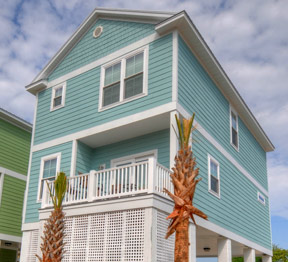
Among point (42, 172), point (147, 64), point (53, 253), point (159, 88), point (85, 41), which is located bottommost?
point (53, 253)

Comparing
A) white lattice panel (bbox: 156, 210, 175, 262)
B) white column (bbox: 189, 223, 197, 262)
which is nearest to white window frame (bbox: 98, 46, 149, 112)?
white lattice panel (bbox: 156, 210, 175, 262)

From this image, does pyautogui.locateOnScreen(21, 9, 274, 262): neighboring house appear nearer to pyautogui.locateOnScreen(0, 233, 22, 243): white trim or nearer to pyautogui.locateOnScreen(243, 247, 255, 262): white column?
pyautogui.locateOnScreen(243, 247, 255, 262): white column

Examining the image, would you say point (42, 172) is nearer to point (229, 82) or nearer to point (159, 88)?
point (159, 88)

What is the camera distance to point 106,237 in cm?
1118

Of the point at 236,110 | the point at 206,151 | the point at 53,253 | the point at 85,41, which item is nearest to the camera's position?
the point at 53,253

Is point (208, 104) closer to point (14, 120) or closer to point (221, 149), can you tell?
point (221, 149)

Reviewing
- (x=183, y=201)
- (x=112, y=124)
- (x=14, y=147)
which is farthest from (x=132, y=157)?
(x=14, y=147)

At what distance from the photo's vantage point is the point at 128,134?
47.8ft

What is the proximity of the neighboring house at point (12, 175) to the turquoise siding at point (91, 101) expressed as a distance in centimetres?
315

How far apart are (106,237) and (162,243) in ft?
5.43

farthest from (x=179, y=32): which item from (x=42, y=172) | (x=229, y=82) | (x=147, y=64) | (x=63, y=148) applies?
(x=42, y=172)

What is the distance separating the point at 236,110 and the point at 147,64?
671 cm

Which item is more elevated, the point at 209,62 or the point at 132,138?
the point at 209,62

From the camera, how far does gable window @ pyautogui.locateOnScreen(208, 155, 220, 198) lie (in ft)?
47.9
